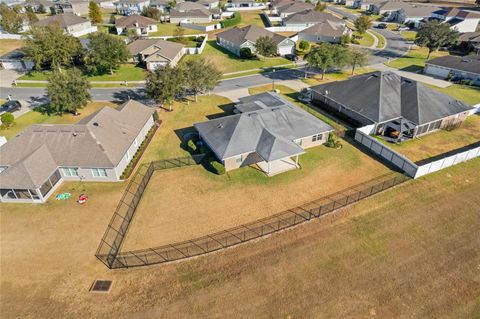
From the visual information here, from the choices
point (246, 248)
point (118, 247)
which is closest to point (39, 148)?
point (118, 247)

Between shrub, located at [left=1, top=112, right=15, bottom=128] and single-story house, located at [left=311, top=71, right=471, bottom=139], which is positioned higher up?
single-story house, located at [left=311, top=71, right=471, bottom=139]

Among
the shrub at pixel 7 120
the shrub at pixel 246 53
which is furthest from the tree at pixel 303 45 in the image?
the shrub at pixel 7 120

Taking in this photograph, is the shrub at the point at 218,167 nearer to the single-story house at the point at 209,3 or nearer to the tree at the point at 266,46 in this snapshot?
the tree at the point at 266,46

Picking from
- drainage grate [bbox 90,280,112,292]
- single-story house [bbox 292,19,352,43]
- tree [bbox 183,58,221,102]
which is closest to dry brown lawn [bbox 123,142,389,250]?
drainage grate [bbox 90,280,112,292]

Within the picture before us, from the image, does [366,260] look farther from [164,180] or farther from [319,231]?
[164,180]

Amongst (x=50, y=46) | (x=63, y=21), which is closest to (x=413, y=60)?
(x=50, y=46)

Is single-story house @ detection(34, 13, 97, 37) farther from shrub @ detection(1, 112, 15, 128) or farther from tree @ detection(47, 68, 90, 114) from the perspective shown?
shrub @ detection(1, 112, 15, 128)
